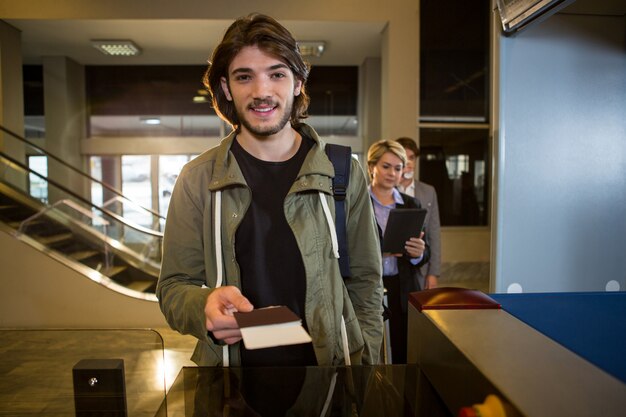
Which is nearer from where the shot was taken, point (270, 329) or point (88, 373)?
point (270, 329)

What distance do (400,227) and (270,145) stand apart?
4.67 ft

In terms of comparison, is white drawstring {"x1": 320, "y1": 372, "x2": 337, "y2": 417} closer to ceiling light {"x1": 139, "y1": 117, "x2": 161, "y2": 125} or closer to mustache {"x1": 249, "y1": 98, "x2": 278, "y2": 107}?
mustache {"x1": 249, "y1": 98, "x2": 278, "y2": 107}

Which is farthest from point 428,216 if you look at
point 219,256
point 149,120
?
point 149,120

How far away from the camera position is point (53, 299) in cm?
533

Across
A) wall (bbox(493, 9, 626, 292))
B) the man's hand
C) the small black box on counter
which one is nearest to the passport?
the man's hand

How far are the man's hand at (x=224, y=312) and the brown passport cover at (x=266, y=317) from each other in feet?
0.36

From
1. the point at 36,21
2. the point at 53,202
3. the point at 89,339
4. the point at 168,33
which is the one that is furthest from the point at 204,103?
the point at 89,339

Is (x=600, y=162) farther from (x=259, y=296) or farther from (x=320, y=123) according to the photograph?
(x=320, y=123)

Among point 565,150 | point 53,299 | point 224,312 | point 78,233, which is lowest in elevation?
point 53,299

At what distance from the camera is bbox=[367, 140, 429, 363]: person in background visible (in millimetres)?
2850

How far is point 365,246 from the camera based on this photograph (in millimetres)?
1596

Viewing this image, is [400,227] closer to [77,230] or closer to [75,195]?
[77,230]

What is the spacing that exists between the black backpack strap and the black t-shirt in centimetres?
16

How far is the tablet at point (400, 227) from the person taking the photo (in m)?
2.72
